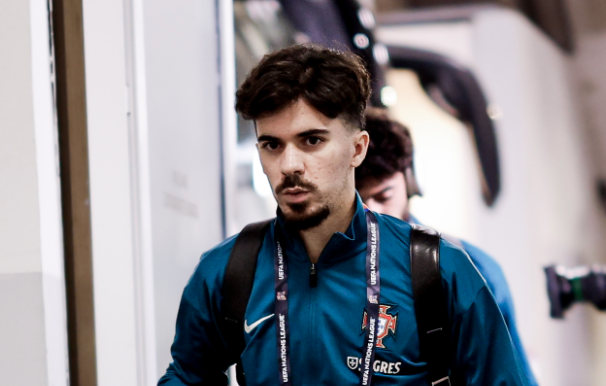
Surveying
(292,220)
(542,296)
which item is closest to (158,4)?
(292,220)

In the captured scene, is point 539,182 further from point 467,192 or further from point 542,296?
point 542,296

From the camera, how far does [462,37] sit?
3164 mm

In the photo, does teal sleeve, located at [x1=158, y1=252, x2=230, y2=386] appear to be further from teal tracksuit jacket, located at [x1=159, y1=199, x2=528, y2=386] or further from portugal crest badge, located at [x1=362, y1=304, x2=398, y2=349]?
portugal crest badge, located at [x1=362, y1=304, x2=398, y2=349]

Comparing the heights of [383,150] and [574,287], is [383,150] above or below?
above

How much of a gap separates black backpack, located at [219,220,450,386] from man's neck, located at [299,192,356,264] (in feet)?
0.43

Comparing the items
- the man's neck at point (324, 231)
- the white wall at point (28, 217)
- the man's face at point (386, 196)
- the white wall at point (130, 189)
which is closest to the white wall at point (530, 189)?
the man's face at point (386, 196)

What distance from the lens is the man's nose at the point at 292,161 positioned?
4.95 feet

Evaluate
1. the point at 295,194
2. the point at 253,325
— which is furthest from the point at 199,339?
the point at 295,194

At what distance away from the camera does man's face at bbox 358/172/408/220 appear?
Answer: 8.00 feet

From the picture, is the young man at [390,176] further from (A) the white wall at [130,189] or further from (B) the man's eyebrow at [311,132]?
(B) the man's eyebrow at [311,132]

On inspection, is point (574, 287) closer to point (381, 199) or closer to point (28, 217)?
point (381, 199)

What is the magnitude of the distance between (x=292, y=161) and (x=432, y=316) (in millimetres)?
467

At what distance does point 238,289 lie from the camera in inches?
62.7

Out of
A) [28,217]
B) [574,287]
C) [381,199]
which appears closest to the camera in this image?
[28,217]
